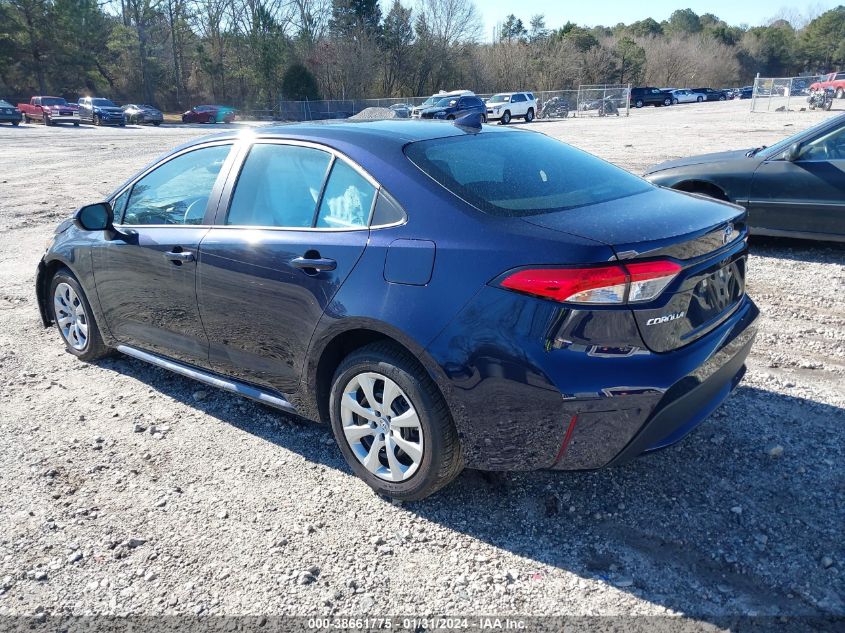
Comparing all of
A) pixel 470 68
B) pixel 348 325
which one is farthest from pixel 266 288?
pixel 470 68

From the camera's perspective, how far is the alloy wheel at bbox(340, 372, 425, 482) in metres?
2.92

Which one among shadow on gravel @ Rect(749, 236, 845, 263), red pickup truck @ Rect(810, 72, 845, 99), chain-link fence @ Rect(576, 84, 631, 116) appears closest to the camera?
shadow on gravel @ Rect(749, 236, 845, 263)

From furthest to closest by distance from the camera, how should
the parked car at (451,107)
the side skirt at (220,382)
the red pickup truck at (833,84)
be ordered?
1. the red pickup truck at (833,84)
2. the parked car at (451,107)
3. the side skirt at (220,382)

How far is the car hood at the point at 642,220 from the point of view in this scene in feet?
8.45

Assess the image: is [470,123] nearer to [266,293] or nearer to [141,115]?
[266,293]

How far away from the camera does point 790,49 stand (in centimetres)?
10319

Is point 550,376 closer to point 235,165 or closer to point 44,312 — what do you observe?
point 235,165

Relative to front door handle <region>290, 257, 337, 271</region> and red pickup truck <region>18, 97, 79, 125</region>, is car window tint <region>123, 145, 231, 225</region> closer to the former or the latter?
front door handle <region>290, 257, 337, 271</region>

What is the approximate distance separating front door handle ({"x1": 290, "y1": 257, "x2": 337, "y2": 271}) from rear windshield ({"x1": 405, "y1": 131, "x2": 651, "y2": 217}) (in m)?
0.61

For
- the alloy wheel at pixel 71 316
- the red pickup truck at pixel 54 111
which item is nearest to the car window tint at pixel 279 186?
the alloy wheel at pixel 71 316

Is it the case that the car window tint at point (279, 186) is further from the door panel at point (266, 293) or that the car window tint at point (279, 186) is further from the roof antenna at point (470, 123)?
the roof antenna at point (470, 123)

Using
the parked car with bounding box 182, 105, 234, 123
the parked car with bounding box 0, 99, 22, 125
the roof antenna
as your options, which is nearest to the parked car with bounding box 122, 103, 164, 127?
the parked car with bounding box 182, 105, 234, 123

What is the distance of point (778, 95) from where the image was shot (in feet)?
127

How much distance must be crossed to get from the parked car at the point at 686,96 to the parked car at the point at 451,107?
119ft
